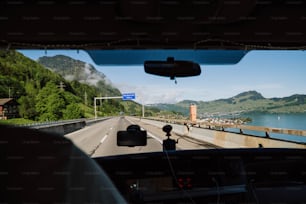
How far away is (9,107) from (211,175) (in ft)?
6.21

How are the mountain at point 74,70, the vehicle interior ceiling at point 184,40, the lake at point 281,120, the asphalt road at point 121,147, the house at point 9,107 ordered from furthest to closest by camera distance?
1. the asphalt road at point 121,147
2. the lake at point 281,120
3. the mountain at point 74,70
4. the vehicle interior ceiling at point 184,40
5. the house at point 9,107

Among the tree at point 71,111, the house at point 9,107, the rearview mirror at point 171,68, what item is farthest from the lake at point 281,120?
the house at point 9,107

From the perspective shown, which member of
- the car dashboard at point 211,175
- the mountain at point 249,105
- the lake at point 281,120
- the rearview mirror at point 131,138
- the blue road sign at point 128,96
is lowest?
the car dashboard at point 211,175

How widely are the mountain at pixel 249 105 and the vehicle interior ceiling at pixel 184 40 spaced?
0.43 m

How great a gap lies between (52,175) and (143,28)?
2.18m

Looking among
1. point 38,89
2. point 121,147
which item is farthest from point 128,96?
point 121,147

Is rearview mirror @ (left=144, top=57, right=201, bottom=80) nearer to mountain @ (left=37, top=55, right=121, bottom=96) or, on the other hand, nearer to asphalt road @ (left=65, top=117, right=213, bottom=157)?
mountain @ (left=37, top=55, right=121, bottom=96)

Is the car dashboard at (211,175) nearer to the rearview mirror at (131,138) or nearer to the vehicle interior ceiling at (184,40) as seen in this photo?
the vehicle interior ceiling at (184,40)

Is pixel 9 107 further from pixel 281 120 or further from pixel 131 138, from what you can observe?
pixel 281 120

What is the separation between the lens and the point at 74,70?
298cm

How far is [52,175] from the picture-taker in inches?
38.8

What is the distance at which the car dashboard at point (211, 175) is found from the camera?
3.28 m

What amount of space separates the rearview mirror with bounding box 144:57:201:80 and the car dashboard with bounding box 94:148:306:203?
0.89 metres

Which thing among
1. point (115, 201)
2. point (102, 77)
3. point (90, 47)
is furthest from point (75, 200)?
point (90, 47)
